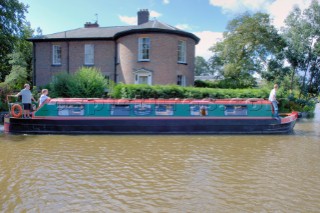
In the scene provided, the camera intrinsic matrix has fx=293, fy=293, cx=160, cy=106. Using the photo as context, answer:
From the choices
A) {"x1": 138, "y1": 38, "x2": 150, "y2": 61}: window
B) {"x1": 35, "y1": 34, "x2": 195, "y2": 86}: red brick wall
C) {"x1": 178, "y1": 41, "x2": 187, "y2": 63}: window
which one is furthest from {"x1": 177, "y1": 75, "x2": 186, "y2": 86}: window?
{"x1": 138, "y1": 38, "x2": 150, "y2": 61}: window

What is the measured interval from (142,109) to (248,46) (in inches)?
760

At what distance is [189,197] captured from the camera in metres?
5.28

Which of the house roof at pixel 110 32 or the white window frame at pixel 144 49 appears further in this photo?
the white window frame at pixel 144 49

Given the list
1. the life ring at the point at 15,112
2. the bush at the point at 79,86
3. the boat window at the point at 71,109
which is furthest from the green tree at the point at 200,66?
the life ring at the point at 15,112

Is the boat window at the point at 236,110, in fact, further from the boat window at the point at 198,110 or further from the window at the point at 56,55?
the window at the point at 56,55

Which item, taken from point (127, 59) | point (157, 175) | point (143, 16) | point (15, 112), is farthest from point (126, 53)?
point (157, 175)

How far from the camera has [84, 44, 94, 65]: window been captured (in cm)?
2348

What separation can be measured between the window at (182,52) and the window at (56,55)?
10.1 m

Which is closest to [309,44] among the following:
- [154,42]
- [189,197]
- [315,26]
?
[315,26]

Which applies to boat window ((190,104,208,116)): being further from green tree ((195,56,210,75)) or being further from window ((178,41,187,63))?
green tree ((195,56,210,75))

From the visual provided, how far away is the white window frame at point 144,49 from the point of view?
20.6 m

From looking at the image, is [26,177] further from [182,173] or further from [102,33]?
[102,33]

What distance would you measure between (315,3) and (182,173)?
1042 inches

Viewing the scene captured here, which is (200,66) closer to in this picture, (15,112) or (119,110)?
(119,110)
